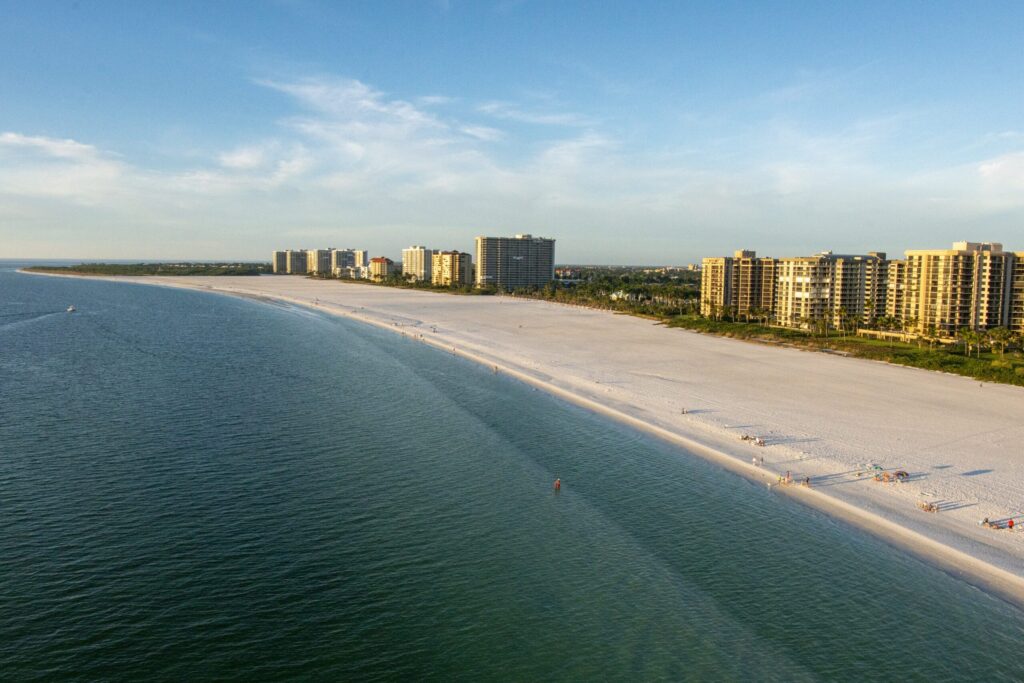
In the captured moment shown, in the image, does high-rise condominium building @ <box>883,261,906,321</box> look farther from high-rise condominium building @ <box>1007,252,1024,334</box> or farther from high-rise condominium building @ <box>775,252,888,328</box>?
high-rise condominium building @ <box>1007,252,1024,334</box>

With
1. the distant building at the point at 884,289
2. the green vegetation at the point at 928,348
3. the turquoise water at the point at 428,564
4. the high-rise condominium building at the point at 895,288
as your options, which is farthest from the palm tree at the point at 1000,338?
the turquoise water at the point at 428,564

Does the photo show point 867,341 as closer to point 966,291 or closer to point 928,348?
point 928,348

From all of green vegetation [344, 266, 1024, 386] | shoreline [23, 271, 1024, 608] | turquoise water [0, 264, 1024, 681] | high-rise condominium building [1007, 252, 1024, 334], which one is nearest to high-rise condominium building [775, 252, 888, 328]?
green vegetation [344, 266, 1024, 386]

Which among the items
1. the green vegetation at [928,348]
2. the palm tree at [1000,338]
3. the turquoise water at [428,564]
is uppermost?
the palm tree at [1000,338]

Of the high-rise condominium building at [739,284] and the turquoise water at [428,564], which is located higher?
the high-rise condominium building at [739,284]

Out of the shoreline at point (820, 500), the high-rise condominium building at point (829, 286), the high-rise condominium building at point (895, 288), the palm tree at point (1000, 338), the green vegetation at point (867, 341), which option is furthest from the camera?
the high-rise condominium building at point (829, 286)

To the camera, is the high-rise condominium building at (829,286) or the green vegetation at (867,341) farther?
the high-rise condominium building at (829,286)

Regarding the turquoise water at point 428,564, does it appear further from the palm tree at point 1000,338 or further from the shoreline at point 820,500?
the palm tree at point 1000,338

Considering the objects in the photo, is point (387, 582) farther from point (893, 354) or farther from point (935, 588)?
point (893, 354)
